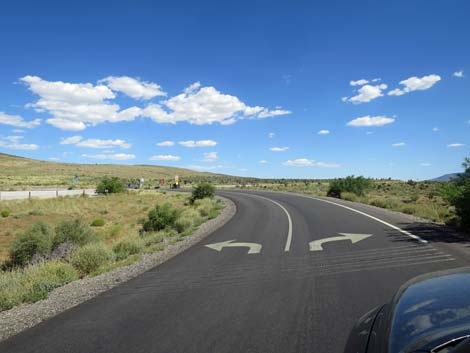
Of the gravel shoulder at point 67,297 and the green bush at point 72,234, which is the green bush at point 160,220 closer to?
the green bush at point 72,234

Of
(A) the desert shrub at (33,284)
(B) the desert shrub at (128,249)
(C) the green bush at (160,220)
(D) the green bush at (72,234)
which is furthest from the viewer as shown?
(C) the green bush at (160,220)

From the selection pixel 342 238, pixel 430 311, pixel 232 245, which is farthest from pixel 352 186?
pixel 430 311

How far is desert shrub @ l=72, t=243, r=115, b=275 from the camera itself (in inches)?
415

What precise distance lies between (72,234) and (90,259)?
24.5 ft

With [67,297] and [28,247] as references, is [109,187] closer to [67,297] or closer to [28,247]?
[28,247]

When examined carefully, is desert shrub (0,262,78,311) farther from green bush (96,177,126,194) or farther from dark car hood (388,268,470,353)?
green bush (96,177,126,194)

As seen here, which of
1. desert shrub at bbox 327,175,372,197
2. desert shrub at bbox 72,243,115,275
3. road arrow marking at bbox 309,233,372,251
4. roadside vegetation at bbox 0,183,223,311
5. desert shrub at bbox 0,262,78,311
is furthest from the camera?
desert shrub at bbox 327,175,372,197

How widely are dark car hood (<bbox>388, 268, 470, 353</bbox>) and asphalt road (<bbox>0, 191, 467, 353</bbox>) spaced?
1609 millimetres

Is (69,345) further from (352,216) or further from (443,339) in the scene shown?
(352,216)

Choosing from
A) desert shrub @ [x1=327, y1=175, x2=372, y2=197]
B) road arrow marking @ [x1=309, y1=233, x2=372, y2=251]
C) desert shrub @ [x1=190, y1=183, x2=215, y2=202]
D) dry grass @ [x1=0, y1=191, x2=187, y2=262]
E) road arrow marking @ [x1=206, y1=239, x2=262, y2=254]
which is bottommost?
dry grass @ [x1=0, y1=191, x2=187, y2=262]

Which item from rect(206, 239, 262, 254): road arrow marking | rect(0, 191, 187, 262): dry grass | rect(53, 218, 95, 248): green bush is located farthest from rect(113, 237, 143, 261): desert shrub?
rect(0, 191, 187, 262): dry grass

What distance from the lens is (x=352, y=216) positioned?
1769cm

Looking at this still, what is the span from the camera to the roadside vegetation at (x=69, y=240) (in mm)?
8703

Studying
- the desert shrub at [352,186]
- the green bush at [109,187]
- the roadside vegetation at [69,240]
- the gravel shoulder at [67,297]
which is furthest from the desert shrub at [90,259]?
the green bush at [109,187]
